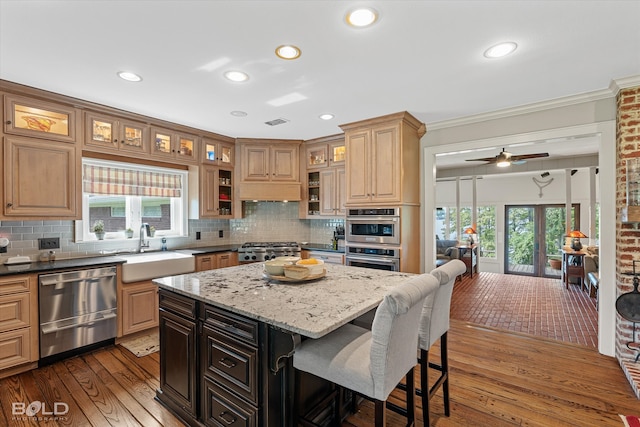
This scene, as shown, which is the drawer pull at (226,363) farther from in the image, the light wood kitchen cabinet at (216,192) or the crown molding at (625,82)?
the crown molding at (625,82)

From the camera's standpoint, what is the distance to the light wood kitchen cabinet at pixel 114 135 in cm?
325

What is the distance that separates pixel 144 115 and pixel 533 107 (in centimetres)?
431

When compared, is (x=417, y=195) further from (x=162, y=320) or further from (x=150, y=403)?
(x=150, y=403)

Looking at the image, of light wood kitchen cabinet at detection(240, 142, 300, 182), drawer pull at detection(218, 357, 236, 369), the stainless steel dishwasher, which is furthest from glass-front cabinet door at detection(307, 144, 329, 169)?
drawer pull at detection(218, 357, 236, 369)

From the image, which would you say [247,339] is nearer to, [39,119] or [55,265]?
[55,265]

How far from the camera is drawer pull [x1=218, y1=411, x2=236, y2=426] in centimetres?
169

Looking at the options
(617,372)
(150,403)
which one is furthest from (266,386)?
(617,372)

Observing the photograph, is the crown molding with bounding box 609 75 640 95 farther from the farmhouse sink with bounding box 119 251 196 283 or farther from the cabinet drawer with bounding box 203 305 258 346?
the farmhouse sink with bounding box 119 251 196 283

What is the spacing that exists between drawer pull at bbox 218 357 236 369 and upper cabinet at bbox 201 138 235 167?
3.21 metres

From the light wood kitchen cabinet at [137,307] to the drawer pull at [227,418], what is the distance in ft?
6.46

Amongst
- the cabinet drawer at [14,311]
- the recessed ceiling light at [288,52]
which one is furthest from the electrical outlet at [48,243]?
the recessed ceiling light at [288,52]

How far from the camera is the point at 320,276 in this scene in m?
2.28

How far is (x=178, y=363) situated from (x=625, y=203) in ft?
12.5

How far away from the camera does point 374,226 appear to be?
3744mm
